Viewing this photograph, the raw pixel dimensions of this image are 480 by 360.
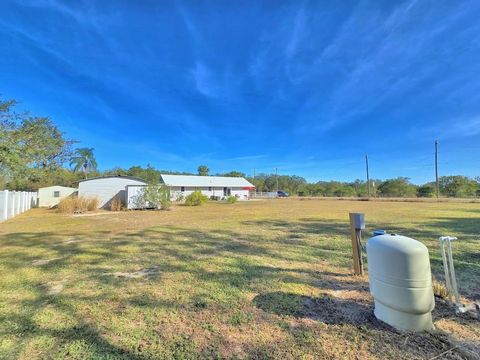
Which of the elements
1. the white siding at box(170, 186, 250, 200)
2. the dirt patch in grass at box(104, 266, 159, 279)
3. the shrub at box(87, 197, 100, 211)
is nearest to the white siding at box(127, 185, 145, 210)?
the shrub at box(87, 197, 100, 211)

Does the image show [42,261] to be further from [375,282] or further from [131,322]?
→ [375,282]

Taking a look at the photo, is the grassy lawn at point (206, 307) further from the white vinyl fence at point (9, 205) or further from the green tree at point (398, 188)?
the green tree at point (398, 188)

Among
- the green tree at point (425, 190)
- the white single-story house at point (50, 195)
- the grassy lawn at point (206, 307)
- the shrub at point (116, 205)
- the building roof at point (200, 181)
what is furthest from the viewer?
the green tree at point (425, 190)

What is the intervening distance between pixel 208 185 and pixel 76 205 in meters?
21.8

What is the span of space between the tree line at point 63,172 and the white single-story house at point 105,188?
9.10 feet

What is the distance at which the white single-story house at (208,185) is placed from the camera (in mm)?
35438

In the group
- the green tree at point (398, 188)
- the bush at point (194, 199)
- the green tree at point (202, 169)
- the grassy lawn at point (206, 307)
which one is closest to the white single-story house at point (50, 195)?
the bush at point (194, 199)

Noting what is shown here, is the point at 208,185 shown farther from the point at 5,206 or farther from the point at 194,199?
the point at 5,206

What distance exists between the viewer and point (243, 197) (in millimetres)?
40156

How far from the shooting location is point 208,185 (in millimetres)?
37375

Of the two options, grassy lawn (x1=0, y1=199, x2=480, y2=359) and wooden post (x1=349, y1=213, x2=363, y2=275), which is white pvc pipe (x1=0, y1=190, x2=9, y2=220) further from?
wooden post (x1=349, y1=213, x2=363, y2=275)

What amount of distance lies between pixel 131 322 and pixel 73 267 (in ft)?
8.89

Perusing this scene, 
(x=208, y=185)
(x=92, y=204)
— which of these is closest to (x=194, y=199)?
(x=92, y=204)

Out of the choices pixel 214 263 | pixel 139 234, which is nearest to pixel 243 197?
pixel 139 234
